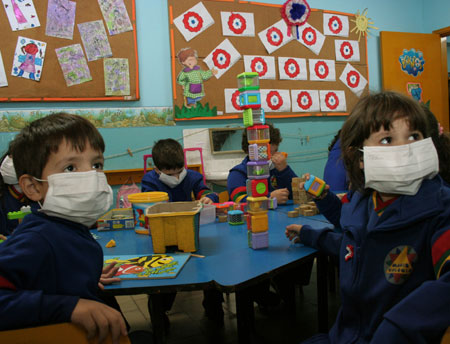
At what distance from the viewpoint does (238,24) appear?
4.17m

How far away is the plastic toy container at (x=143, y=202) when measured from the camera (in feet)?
5.79

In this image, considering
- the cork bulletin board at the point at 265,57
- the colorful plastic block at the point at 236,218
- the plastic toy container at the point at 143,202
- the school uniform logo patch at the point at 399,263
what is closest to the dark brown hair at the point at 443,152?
the school uniform logo patch at the point at 399,263

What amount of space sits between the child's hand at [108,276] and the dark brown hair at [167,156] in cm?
132

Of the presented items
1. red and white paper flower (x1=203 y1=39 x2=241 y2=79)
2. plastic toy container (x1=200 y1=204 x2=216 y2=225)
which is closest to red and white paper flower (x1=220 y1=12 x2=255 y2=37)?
red and white paper flower (x1=203 y1=39 x2=241 y2=79)

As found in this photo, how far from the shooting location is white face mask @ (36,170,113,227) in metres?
0.98

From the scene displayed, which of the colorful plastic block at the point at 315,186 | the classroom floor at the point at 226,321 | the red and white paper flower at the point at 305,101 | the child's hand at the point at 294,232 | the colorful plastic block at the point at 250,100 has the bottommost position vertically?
the classroom floor at the point at 226,321

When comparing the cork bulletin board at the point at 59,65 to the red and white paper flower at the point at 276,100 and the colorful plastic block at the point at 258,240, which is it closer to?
the red and white paper flower at the point at 276,100

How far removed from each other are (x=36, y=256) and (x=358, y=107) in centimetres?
102

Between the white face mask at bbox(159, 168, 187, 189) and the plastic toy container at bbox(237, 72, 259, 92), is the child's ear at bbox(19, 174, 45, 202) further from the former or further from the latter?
the white face mask at bbox(159, 168, 187, 189)

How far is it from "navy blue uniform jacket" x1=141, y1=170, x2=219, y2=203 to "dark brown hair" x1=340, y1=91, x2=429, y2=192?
146 cm

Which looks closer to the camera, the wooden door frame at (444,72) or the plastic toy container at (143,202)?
the plastic toy container at (143,202)

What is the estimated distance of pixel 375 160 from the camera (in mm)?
1055

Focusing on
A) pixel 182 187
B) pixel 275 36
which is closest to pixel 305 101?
pixel 275 36

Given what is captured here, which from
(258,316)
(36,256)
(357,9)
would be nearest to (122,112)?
(258,316)
